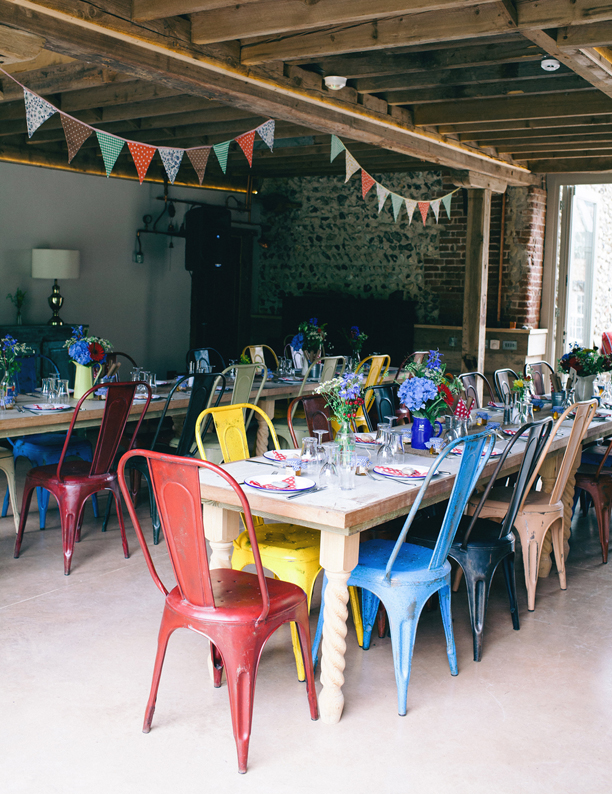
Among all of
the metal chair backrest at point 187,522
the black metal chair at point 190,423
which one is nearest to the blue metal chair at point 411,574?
the metal chair backrest at point 187,522

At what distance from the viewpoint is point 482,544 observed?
3.28 metres

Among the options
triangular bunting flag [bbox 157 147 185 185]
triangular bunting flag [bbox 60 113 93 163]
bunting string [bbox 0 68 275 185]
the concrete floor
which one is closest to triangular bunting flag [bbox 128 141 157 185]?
bunting string [bbox 0 68 275 185]

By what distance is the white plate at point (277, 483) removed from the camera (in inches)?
114

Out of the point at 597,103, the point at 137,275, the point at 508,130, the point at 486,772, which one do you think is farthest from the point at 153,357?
the point at 486,772

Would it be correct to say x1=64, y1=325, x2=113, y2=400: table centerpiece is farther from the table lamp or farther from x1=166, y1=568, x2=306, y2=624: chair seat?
the table lamp

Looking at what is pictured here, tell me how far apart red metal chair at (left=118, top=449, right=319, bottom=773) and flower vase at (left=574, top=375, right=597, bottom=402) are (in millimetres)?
3604

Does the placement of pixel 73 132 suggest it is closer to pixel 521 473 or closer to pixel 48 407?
pixel 48 407

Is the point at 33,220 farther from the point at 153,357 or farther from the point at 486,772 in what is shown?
the point at 486,772

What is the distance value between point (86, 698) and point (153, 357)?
24.8 ft

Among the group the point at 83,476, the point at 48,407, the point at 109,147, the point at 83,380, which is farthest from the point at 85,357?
the point at 109,147

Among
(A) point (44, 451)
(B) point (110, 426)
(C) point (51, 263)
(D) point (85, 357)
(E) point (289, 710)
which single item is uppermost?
(C) point (51, 263)

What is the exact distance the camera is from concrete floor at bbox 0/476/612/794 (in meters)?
2.41

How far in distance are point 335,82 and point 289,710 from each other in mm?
3843

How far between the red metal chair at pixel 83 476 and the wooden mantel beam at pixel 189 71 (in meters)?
1.66
